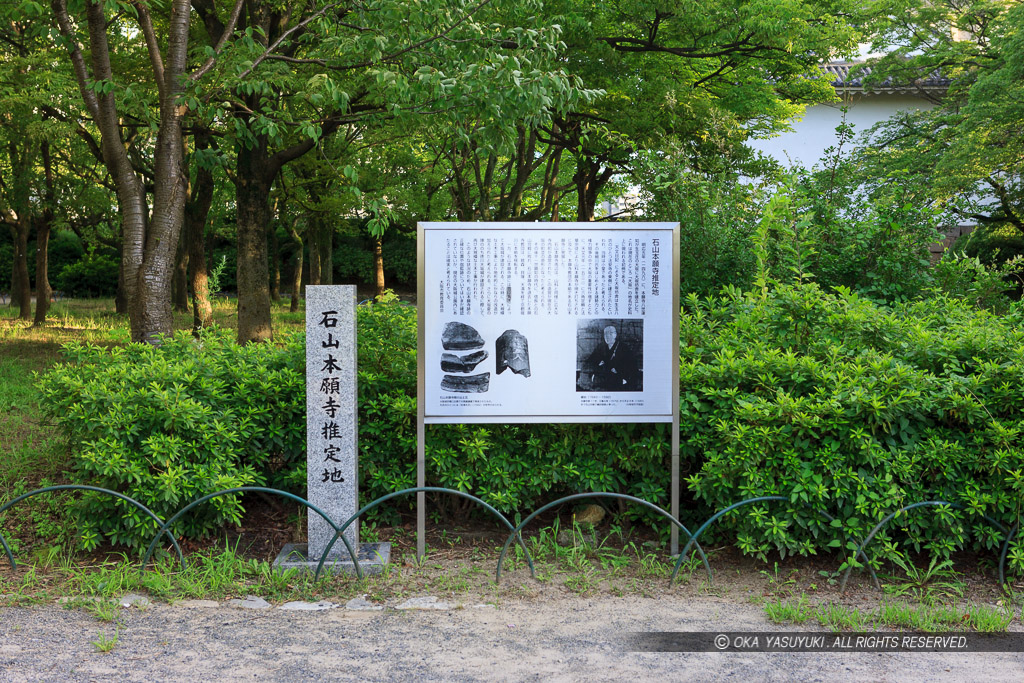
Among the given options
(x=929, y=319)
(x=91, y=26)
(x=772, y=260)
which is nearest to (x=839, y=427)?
(x=929, y=319)

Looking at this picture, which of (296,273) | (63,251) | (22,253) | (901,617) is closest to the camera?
(901,617)

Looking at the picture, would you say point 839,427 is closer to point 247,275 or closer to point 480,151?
point 480,151

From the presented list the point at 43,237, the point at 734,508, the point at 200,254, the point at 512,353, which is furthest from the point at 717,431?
the point at 43,237

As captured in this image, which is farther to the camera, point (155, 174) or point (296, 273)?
point (296, 273)

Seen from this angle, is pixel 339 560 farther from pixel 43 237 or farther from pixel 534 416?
pixel 43 237

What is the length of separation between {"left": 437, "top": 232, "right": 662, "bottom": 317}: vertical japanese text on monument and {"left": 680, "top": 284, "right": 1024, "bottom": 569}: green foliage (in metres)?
0.70

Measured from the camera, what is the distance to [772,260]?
6836 mm

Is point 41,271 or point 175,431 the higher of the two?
point 41,271

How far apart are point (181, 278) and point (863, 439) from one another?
64.0 feet

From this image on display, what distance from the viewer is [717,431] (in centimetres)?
480

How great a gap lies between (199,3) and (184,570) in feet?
31.0

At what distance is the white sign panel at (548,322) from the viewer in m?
4.85

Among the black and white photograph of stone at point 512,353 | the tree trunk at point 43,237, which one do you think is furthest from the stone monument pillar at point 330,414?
the tree trunk at point 43,237

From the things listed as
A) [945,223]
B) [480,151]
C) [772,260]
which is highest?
[480,151]
